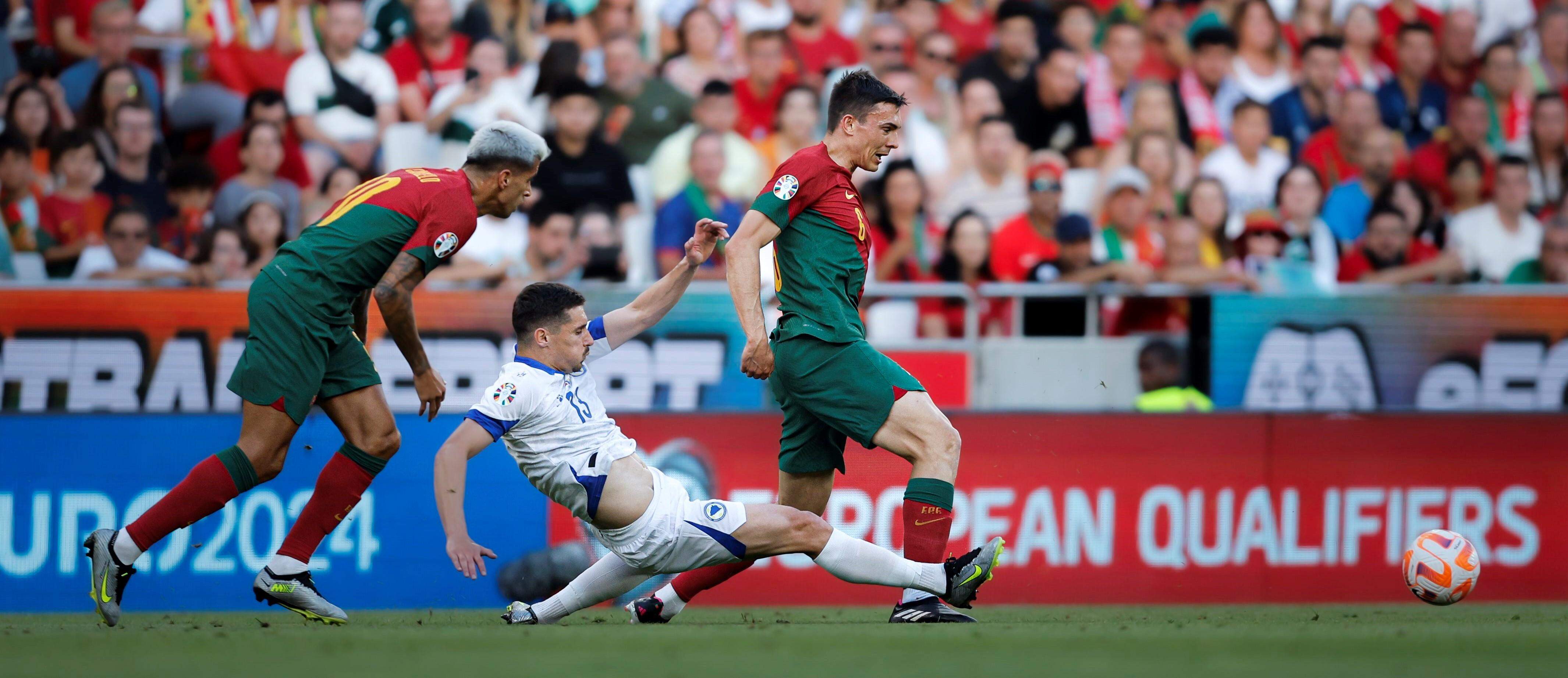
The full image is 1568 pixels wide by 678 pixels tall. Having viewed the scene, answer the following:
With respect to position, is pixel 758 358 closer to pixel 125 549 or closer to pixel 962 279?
pixel 125 549

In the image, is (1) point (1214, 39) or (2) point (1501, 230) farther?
(1) point (1214, 39)

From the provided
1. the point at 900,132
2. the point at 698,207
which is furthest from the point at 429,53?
the point at 900,132

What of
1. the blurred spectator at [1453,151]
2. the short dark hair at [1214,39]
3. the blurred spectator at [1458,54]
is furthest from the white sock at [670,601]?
the blurred spectator at [1458,54]

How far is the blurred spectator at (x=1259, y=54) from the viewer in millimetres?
12250

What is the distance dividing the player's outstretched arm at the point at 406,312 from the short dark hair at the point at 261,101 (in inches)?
196

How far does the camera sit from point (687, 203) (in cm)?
1040

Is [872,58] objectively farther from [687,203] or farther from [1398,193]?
[1398,193]

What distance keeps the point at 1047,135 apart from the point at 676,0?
2926 millimetres

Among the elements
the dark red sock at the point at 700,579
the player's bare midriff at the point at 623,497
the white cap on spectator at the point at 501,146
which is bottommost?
the dark red sock at the point at 700,579

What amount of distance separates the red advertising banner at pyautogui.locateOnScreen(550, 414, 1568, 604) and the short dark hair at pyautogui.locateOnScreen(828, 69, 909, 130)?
2662mm

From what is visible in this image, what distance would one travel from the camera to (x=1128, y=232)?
1086 cm

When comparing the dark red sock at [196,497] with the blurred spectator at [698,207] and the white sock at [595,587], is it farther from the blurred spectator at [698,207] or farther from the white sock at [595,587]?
the blurred spectator at [698,207]

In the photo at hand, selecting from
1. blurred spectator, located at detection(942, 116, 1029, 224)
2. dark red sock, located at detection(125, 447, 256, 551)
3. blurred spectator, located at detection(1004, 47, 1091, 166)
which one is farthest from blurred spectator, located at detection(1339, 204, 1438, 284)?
dark red sock, located at detection(125, 447, 256, 551)

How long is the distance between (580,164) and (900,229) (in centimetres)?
216
